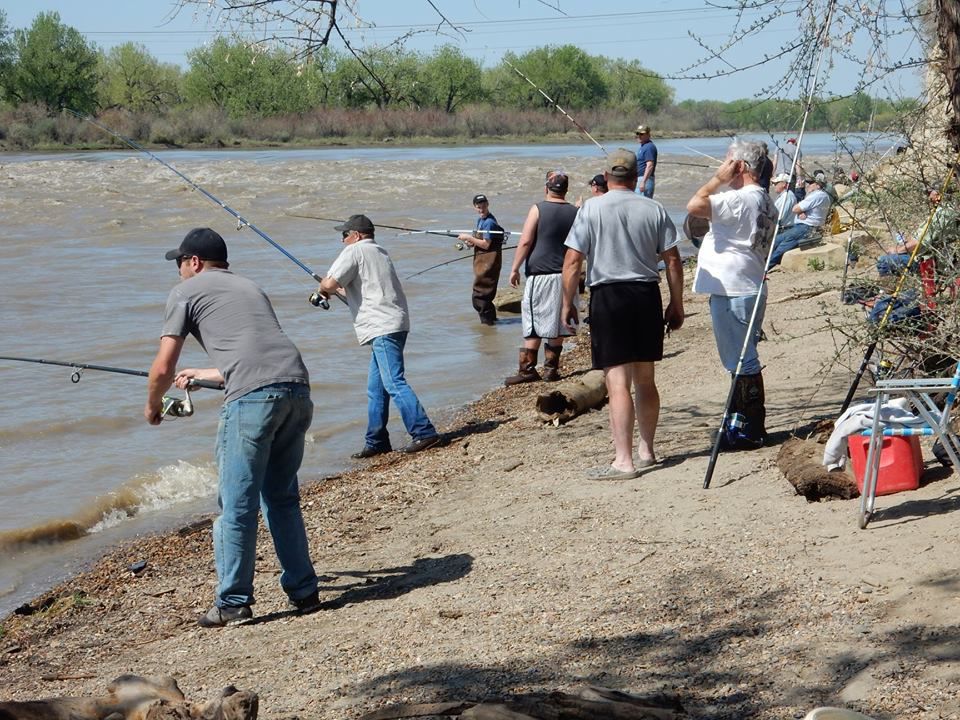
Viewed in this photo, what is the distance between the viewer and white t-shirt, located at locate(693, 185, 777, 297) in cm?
698

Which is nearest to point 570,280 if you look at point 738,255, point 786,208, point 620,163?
point 620,163

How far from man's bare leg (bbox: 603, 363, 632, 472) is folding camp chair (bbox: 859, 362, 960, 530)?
1570 mm

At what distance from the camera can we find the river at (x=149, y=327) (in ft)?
31.1

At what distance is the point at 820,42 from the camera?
20.7ft

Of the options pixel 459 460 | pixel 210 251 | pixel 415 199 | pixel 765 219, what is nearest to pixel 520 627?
pixel 210 251

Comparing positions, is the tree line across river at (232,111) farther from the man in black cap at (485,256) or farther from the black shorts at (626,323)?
the black shorts at (626,323)

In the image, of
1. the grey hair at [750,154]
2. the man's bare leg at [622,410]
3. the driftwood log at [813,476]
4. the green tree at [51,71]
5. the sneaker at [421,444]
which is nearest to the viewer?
the driftwood log at [813,476]

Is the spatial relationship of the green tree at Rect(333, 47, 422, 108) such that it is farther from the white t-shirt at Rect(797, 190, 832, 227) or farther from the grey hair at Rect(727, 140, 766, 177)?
the white t-shirt at Rect(797, 190, 832, 227)

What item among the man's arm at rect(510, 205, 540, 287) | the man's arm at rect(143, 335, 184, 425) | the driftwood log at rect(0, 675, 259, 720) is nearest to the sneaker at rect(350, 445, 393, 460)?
the man's arm at rect(510, 205, 540, 287)

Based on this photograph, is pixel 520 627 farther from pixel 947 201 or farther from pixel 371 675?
pixel 947 201

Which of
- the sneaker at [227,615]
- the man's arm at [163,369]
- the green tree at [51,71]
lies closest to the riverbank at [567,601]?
the sneaker at [227,615]

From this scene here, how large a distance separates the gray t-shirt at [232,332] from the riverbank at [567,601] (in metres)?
1.13

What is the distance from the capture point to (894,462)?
232 inches

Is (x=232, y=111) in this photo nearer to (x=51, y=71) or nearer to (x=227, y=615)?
(x=51, y=71)
